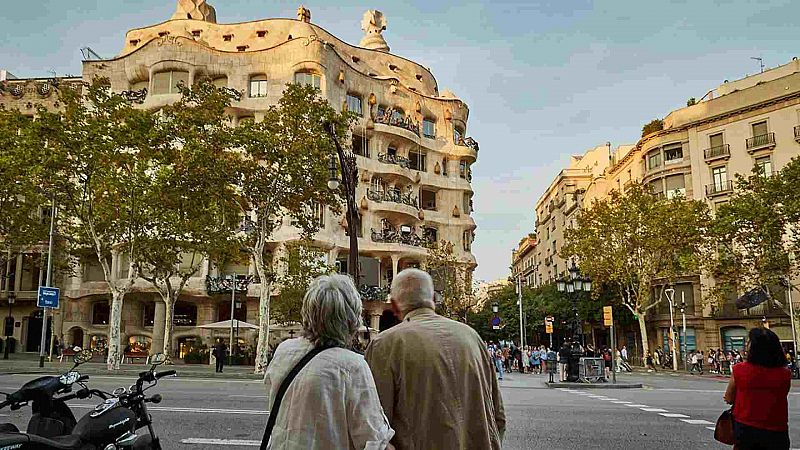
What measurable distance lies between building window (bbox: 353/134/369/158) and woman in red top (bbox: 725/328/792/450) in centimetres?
4140

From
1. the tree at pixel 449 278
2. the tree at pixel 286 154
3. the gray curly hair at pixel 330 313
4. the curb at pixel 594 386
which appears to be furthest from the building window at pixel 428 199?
the gray curly hair at pixel 330 313

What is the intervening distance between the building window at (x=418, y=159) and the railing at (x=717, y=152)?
19812 mm

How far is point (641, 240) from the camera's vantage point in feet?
137

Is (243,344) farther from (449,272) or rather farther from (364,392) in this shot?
(364,392)

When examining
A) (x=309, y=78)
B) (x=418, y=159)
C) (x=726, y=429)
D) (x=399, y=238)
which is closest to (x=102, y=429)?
(x=726, y=429)

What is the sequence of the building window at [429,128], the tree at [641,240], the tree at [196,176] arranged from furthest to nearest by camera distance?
the building window at [429,128], the tree at [641,240], the tree at [196,176]

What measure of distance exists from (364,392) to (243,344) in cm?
3926

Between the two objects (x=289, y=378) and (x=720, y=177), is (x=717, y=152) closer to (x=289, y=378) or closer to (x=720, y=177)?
(x=720, y=177)

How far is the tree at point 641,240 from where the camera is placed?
133ft

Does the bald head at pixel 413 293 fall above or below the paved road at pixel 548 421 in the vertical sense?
above

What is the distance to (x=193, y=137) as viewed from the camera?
26562mm

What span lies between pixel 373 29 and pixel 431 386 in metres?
56.3

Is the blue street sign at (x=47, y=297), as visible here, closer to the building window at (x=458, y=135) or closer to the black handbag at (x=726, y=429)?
the black handbag at (x=726, y=429)

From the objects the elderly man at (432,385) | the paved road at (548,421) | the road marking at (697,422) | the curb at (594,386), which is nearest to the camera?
the elderly man at (432,385)
